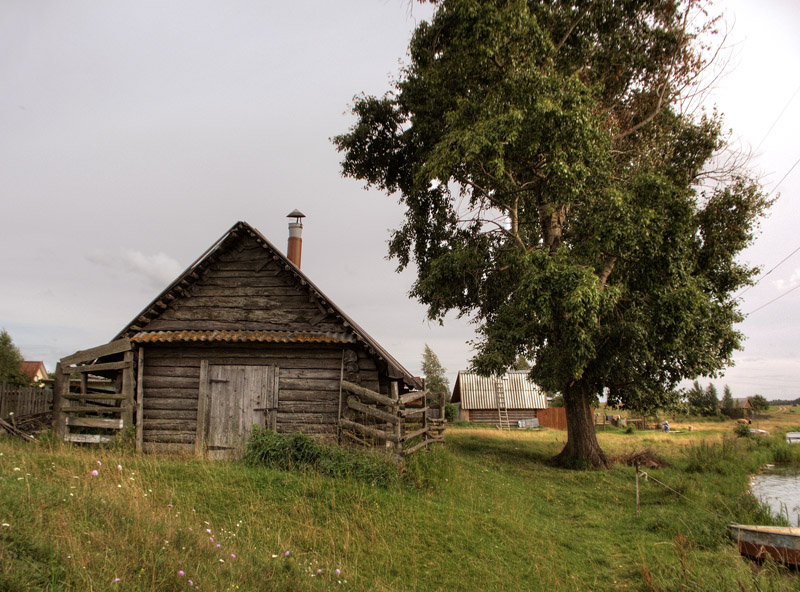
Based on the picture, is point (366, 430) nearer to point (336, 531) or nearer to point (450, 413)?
point (336, 531)

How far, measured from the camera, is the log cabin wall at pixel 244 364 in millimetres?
12914

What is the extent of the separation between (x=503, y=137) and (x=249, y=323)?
8563 mm

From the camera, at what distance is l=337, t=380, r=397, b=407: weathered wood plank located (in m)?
11.8

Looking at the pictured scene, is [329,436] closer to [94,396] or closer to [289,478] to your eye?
[289,478]

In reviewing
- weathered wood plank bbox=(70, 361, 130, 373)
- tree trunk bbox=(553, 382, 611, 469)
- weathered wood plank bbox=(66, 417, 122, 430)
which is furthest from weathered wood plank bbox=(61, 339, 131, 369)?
tree trunk bbox=(553, 382, 611, 469)

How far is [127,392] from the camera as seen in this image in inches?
509

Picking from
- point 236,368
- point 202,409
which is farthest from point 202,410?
point 236,368

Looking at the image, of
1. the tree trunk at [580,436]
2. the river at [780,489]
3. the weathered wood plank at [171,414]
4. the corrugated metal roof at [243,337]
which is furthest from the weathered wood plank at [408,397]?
the river at [780,489]

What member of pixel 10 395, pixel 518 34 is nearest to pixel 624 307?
pixel 518 34

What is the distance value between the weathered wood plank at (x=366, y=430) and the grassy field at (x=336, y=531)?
892mm

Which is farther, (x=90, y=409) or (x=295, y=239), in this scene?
(x=295, y=239)

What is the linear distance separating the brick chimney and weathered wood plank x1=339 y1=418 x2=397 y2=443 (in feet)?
19.7

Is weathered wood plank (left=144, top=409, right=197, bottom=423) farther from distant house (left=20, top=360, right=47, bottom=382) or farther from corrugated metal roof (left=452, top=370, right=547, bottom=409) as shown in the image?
distant house (left=20, top=360, right=47, bottom=382)

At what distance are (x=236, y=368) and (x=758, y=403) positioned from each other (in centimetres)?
6784
